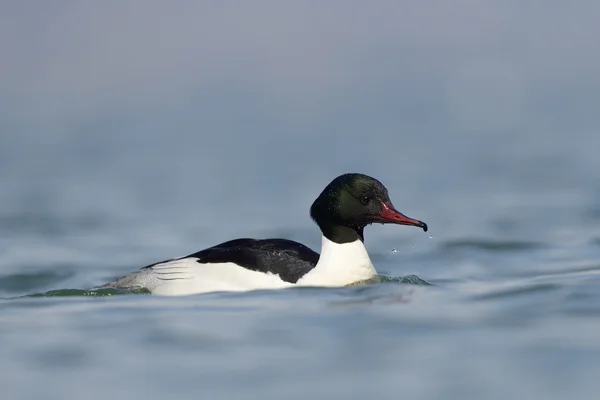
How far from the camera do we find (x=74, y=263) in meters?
15.1

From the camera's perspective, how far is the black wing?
11227 millimetres

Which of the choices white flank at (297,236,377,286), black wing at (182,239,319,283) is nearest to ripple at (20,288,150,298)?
black wing at (182,239,319,283)

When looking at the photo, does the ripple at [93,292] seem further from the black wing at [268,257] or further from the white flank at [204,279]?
the black wing at [268,257]

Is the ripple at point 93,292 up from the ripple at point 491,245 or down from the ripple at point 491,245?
down

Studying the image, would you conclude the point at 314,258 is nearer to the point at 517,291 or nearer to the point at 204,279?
the point at 204,279

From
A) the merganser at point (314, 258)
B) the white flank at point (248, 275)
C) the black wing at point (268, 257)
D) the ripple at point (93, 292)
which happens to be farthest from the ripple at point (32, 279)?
the black wing at point (268, 257)

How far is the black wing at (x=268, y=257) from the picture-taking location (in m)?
Result: 11.2

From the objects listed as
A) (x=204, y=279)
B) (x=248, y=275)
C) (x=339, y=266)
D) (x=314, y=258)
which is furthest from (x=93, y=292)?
(x=339, y=266)

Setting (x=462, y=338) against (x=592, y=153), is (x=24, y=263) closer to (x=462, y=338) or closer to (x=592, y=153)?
(x=462, y=338)

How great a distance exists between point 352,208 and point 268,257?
80 centimetres

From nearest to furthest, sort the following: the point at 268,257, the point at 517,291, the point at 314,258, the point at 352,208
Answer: the point at 517,291
the point at 268,257
the point at 352,208
the point at 314,258

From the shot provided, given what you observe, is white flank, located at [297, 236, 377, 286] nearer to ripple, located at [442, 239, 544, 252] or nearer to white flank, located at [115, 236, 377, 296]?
white flank, located at [115, 236, 377, 296]

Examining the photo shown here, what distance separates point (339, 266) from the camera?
11391mm

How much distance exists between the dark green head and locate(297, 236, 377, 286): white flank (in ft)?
0.24
